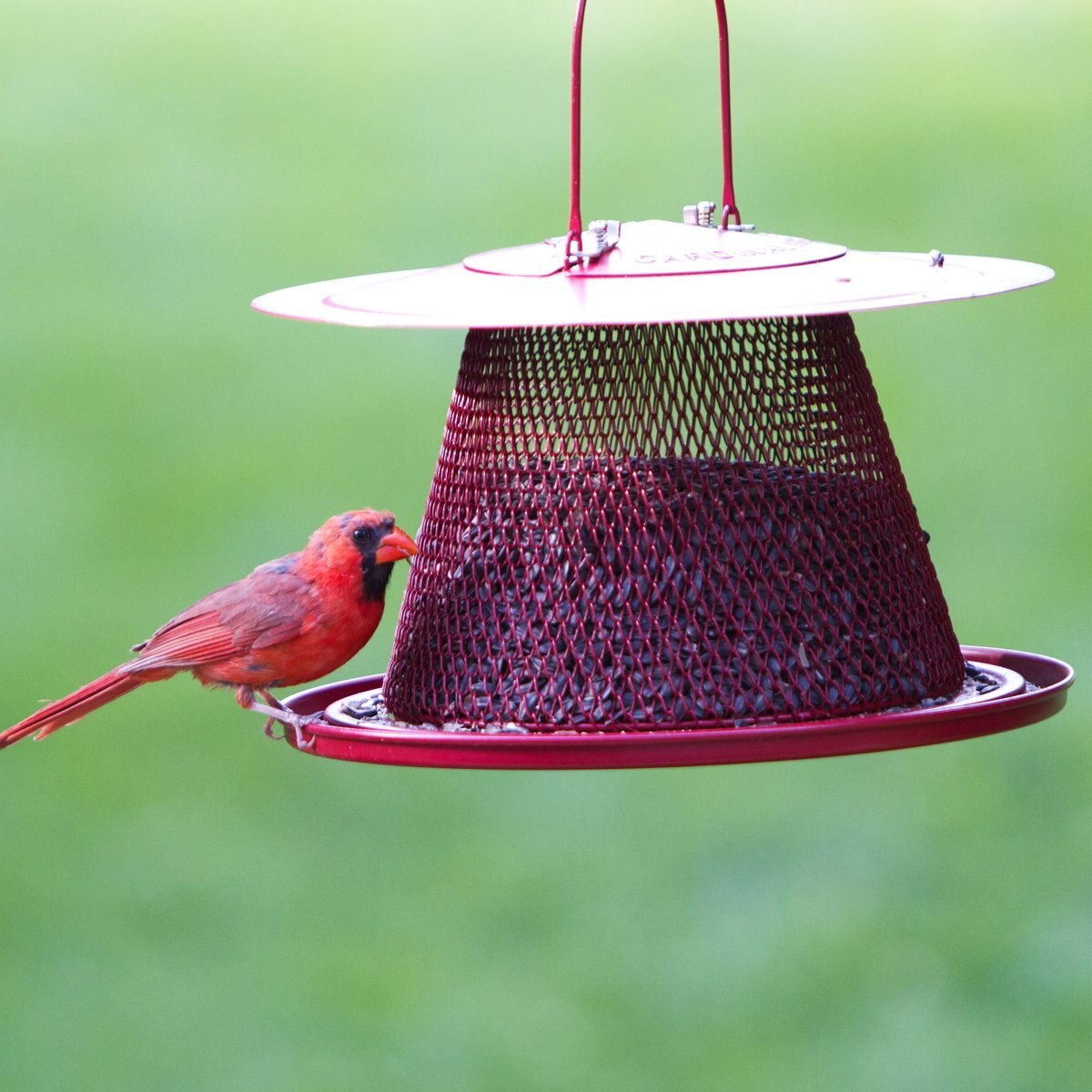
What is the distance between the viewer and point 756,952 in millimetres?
11398

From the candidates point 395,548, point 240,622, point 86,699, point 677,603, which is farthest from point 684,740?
point 86,699

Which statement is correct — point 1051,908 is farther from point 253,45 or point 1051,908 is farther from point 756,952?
point 253,45

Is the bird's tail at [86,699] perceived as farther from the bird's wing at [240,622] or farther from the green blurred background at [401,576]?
the green blurred background at [401,576]

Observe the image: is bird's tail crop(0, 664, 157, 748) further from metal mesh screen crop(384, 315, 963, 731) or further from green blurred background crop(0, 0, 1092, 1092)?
green blurred background crop(0, 0, 1092, 1092)

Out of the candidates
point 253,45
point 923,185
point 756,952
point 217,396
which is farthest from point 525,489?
point 253,45

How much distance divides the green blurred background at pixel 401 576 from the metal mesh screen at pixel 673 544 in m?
5.29

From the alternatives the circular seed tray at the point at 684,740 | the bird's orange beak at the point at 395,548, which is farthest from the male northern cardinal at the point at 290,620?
the circular seed tray at the point at 684,740

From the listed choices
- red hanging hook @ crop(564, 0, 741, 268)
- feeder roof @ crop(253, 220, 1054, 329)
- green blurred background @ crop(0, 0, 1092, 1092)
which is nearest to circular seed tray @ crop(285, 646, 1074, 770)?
feeder roof @ crop(253, 220, 1054, 329)

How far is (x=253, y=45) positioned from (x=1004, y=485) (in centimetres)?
647

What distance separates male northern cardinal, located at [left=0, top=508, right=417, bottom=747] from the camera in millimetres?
6309

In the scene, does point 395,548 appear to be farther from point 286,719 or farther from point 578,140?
point 578,140

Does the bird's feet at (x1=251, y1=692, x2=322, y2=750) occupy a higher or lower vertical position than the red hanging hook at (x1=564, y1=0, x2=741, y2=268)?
lower

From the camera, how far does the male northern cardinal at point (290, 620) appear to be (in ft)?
20.7

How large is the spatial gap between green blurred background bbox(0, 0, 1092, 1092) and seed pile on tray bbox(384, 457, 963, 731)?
5330 mm
